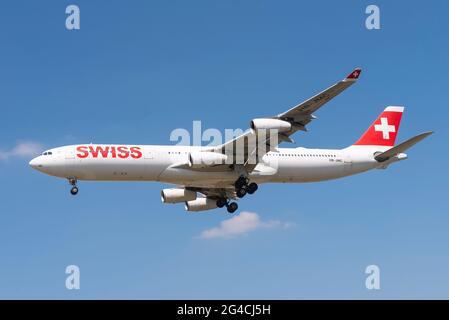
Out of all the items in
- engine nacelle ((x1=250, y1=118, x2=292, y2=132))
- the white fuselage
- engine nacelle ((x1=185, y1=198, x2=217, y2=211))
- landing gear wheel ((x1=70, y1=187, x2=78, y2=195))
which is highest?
engine nacelle ((x1=250, y1=118, x2=292, y2=132))

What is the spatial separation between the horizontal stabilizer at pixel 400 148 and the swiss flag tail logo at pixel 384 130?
8.56ft

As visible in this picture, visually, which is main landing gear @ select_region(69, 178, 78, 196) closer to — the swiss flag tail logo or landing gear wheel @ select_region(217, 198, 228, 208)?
landing gear wheel @ select_region(217, 198, 228, 208)

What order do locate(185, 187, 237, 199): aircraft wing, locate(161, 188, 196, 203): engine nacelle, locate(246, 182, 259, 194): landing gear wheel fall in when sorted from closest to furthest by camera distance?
locate(246, 182, 259, 194): landing gear wheel → locate(161, 188, 196, 203): engine nacelle → locate(185, 187, 237, 199): aircraft wing

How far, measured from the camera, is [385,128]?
65375mm

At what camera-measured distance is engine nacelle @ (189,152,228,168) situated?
5628cm

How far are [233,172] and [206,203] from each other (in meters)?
7.73

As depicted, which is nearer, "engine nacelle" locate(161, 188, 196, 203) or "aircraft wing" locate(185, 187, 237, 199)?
"engine nacelle" locate(161, 188, 196, 203)

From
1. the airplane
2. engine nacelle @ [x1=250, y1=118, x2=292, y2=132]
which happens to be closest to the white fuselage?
the airplane

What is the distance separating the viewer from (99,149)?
5588 cm

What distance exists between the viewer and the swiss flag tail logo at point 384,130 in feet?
210

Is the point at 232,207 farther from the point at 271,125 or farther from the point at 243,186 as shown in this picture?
the point at 271,125

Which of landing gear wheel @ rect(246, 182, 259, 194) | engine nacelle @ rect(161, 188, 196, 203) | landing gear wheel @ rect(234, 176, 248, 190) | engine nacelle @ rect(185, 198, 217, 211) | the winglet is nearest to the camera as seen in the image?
the winglet

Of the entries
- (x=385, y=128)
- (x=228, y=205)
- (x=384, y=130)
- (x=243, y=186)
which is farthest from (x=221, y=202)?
(x=385, y=128)

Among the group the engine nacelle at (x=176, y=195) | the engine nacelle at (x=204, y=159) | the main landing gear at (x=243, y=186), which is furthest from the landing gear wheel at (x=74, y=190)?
the main landing gear at (x=243, y=186)
